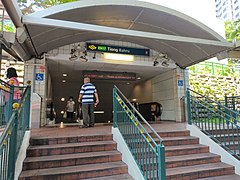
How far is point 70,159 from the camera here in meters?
3.30

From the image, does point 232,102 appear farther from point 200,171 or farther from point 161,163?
point 161,163

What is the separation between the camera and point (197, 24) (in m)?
5.12

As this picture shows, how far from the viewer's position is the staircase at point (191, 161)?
3.35 metres

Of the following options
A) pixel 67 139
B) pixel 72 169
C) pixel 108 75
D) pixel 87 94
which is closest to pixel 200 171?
pixel 72 169

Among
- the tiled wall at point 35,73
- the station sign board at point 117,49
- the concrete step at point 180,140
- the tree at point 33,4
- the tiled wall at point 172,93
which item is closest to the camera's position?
the concrete step at point 180,140

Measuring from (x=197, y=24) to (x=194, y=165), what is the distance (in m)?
3.66

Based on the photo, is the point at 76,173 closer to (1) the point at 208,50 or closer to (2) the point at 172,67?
(1) the point at 208,50

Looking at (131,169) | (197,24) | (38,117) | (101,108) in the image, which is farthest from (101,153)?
(101,108)

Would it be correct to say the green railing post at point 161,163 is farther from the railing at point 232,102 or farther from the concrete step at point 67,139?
the railing at point 232,102

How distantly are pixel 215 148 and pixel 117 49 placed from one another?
14.4 ft

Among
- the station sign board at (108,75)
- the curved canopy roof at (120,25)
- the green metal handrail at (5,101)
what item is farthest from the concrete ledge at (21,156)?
the station sign board at (108,75)

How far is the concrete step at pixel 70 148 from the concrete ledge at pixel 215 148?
2.10m

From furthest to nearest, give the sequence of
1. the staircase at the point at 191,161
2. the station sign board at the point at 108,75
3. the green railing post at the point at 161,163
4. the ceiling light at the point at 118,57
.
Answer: the station sign board at the point at 108,75 < the ceiling light at the point at 118,57 < the staircase at the point at 191,161 < the green railing post at the point at 161,163

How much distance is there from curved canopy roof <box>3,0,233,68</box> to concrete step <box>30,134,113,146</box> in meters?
2.25
